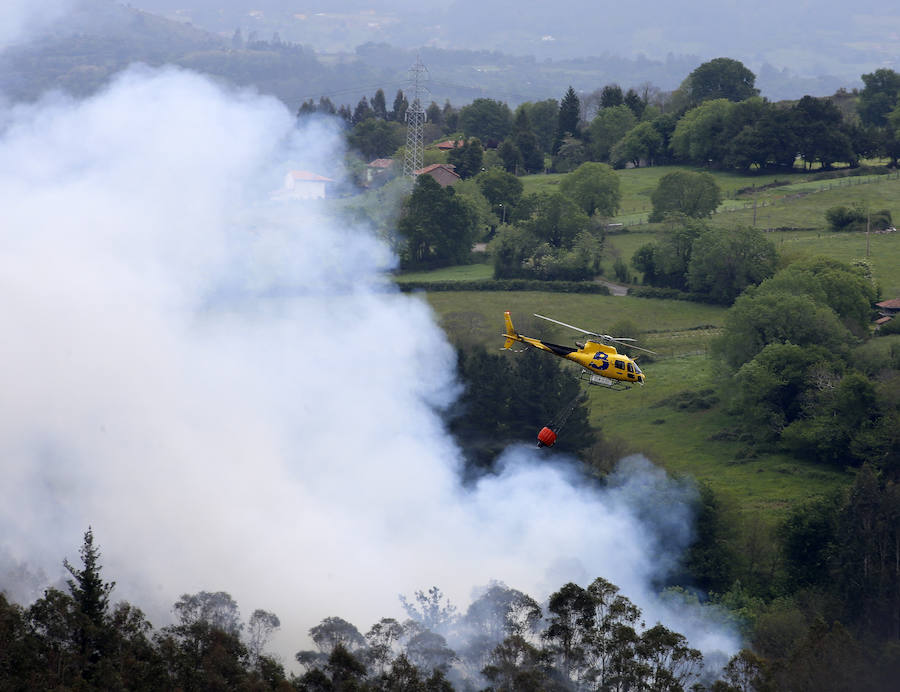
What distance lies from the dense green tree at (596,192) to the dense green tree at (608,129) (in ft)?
126

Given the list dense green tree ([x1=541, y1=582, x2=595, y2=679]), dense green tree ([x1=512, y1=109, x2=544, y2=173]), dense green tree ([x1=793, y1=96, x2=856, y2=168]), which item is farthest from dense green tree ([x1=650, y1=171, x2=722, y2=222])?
dense green tree ([x1=541, y1=582, x2=595, y2=679])

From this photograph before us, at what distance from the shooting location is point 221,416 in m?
73.4

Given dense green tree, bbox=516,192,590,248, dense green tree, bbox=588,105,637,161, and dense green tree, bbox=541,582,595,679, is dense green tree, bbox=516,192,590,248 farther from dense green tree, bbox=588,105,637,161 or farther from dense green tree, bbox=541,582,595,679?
dense green tree, bbox=541,582,595,679

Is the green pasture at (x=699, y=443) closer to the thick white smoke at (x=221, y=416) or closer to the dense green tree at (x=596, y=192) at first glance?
the thick white smoke at (x=221, y=416)

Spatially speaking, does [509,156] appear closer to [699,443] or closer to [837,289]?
[837,289]

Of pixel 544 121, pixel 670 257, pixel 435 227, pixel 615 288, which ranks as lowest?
pixel 615 288

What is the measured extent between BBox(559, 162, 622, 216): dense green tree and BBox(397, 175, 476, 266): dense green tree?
15182 millimetres

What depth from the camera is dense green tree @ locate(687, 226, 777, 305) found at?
107688mm

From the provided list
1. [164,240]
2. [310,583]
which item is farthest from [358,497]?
[164,240]

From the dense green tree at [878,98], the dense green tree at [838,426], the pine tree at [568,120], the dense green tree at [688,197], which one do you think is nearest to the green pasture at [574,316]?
the dense green tree at [838,426]

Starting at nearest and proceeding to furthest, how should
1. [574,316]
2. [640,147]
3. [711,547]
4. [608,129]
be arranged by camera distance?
[711,547], [574,316], [640,147], [608,129]

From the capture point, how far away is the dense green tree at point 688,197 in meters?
131

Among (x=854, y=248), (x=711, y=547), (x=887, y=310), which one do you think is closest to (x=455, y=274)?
(x=854, y=248)

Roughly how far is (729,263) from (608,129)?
7225cm
